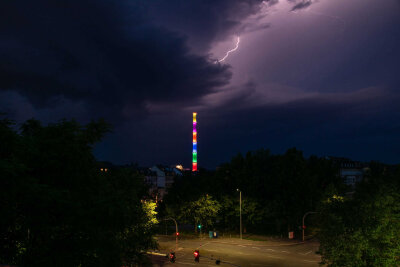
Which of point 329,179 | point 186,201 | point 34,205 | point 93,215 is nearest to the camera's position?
point 34,205

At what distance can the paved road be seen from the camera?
134 ft

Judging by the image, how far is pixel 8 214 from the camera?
10.8 meters

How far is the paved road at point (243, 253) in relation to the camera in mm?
40875

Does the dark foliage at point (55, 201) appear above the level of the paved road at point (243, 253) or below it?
above

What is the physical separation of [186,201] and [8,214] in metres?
55.2

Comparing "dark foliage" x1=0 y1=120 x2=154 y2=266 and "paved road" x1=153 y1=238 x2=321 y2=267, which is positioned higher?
"dark foliage" x1=0 y1=120 x2=154 y2=266

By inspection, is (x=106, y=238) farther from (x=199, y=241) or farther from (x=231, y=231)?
(x=231, y=231)

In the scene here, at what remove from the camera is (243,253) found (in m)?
46.6

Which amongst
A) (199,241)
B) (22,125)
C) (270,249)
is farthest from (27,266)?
(199,241)

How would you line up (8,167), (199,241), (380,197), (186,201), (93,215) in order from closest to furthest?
(8,167) → (93,215) → (380,197) → (199,241) → (186,201)

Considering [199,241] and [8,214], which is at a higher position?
[8,214]

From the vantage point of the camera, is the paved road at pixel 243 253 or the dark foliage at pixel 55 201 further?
the paved road at pixel 243 253

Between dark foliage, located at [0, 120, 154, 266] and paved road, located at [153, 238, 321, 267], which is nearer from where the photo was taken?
dark foliage, located at [0, 120, 154, 266]

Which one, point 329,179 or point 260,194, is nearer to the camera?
point 260,194
